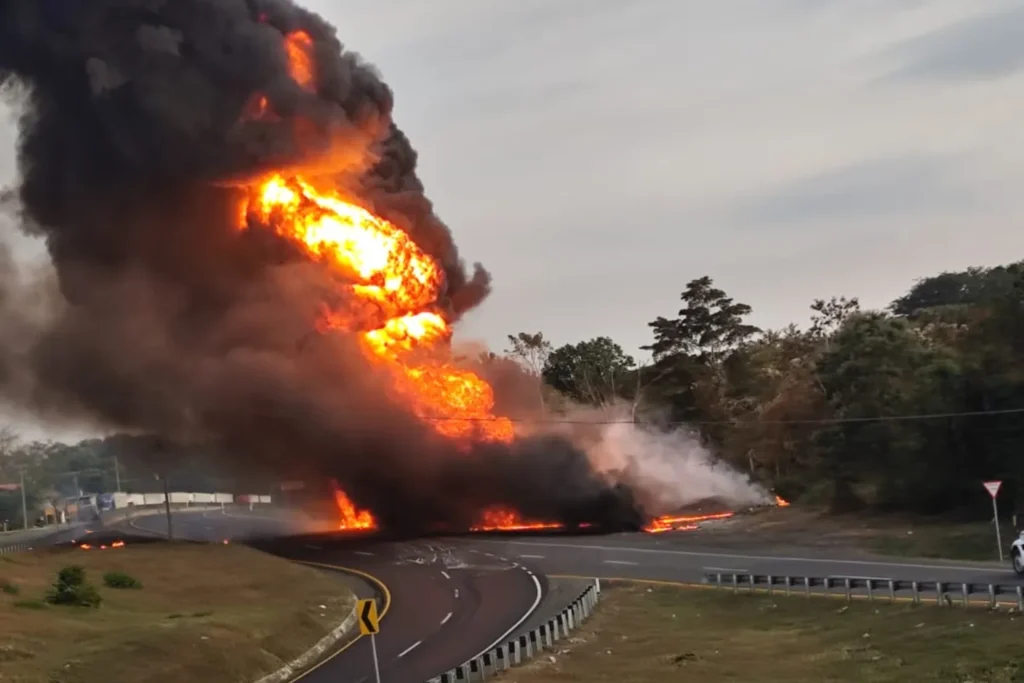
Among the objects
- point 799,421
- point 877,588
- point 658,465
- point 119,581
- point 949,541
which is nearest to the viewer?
point 877,588

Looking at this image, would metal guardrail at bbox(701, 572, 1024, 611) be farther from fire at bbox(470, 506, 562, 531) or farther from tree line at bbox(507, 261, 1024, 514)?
fire at bbox(470, 506, 562, 531)

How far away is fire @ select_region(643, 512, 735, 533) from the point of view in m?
76.8

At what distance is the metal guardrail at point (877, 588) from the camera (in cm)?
3688

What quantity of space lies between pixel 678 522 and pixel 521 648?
46.4m

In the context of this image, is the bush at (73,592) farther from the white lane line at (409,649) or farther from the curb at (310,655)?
the white lane line at (409,649)

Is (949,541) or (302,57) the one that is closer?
(949,541)

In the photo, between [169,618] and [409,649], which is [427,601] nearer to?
[409,649]

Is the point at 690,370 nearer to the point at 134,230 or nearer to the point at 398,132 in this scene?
the point at 398,132

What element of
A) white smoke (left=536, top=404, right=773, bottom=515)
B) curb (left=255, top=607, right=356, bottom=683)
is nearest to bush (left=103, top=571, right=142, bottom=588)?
curb (left=255, top=607, right=356, bottom=683)

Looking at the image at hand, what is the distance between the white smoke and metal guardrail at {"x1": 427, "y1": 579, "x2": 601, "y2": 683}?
115ft

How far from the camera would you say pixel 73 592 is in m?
48.2

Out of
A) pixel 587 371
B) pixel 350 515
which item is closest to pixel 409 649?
pixel 350 515

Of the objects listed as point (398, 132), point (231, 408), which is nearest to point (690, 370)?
point (398, 132)

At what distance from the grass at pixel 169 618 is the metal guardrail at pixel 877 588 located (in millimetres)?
17472
